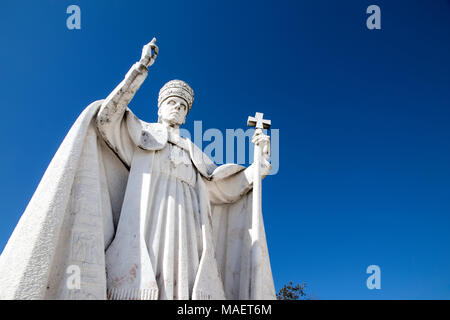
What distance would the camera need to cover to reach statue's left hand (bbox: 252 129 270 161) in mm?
7051

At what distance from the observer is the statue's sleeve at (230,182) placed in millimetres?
7070

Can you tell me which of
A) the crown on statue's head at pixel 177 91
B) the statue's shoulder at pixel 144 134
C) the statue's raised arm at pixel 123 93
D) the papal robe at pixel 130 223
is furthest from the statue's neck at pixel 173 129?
the statue's raised arm at pixel 123 93

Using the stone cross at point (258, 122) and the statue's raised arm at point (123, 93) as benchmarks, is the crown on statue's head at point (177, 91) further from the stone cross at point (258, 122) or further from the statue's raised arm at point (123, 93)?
the statue's raised arm at point (123, 93)

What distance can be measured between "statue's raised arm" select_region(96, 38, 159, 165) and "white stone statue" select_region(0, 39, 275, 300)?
14 mm

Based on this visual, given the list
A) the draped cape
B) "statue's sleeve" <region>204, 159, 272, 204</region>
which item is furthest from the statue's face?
"statue's sleeve" <region>204, 159, 272, 204</region>

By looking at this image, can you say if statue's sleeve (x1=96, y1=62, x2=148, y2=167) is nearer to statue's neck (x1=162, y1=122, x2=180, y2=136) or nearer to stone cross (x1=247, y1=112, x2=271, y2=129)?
statue's neck (x1=162, y1=122, x2=180, y2=136)

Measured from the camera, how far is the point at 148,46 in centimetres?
593

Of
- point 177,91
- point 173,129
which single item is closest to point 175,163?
point 173,129

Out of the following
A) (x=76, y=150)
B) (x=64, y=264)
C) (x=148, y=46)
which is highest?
(x=148, y=46)

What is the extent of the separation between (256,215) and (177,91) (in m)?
2.58
